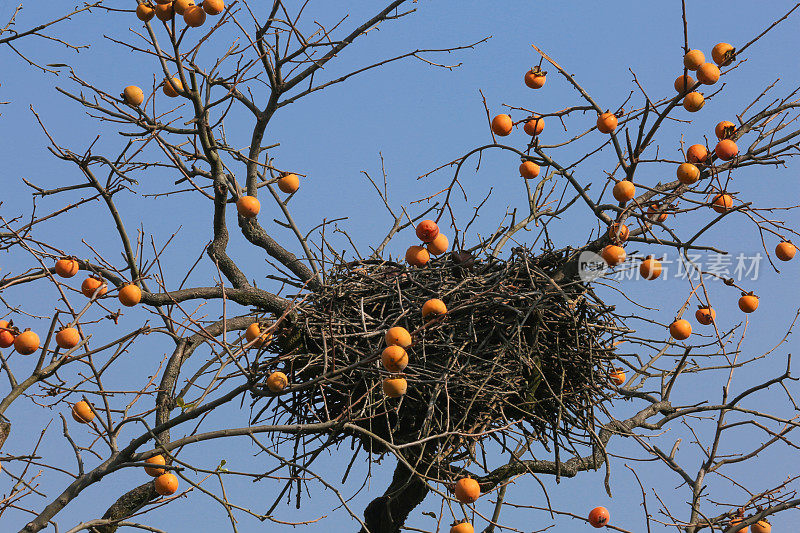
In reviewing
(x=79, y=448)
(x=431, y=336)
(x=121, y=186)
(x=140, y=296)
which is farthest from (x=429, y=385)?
(x=121, y=186)

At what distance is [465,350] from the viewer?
4160 millimetres

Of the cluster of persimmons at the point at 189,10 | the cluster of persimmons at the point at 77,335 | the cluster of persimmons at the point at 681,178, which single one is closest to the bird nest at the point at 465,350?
the cluster of persimmons at the point at 681,178

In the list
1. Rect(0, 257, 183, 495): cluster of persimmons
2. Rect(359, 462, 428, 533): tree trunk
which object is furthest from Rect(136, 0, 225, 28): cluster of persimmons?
Rect(359, 462, 428, 533): tree trunk

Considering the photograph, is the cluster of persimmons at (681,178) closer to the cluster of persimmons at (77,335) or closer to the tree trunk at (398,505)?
the tree trunk at (398,505)

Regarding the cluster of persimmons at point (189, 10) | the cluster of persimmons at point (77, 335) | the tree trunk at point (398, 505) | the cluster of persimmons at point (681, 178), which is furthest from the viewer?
the tree trunk at point (398, 505)

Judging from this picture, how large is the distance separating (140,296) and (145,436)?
68 centimetres

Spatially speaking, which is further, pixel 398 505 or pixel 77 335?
pixel 398 505

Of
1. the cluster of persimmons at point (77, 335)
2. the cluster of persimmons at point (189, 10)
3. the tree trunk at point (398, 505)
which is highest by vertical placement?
the cluster of persimmons at point (189, 10)

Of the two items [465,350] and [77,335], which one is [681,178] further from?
[77,335]

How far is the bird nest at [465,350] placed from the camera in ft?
13.1

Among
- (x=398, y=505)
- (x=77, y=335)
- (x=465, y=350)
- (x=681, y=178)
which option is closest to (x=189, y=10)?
(x=77, y=335)

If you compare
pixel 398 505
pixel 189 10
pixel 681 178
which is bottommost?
pixel 398 505

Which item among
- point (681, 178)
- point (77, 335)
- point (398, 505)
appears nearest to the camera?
point (681, 178)

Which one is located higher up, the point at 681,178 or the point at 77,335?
the point at 681,178
